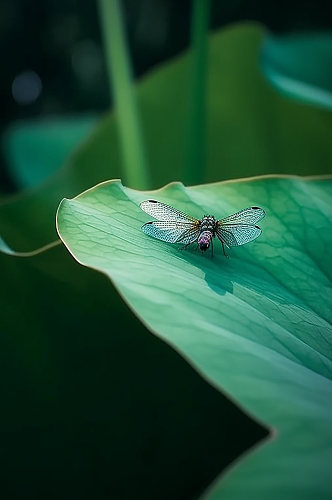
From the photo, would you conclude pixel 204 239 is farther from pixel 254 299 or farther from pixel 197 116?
pixel 197 116

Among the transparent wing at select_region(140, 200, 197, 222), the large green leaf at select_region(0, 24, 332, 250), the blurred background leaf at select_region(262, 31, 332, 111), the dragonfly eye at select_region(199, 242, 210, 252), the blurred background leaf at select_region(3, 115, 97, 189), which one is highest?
the transparent wing at select_region(140, 200, 197, 222)

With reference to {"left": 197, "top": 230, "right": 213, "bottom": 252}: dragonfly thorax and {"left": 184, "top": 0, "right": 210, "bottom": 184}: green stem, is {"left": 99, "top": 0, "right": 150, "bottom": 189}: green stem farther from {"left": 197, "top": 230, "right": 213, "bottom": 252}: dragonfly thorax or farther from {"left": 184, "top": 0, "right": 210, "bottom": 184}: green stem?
{"left": 197, "top": 230, "right": 213, "bottom": 252}: dragonfly thorax

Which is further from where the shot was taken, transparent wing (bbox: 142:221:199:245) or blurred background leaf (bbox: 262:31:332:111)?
blurred background leaf (bbox: 262:31:332:111)

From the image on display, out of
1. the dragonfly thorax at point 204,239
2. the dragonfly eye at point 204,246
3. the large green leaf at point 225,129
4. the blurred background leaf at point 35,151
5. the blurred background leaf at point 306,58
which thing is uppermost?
the dragonfly thorax at point 204,239

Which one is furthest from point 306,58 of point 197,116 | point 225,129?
point 197,116

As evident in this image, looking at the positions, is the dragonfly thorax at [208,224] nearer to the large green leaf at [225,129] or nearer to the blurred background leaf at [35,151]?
the large green leaf at [225,129]

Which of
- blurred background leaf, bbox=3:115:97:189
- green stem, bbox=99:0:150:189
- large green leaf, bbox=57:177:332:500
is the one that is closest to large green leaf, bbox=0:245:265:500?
large green leaf, bbox=57:177:332:500

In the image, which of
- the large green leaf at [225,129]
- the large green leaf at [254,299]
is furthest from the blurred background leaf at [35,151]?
the large green leaf at [254,299]

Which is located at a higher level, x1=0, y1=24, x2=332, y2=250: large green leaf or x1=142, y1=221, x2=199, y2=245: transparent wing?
x1=142, y1=221, x2=199, y2=245: transparent wing
